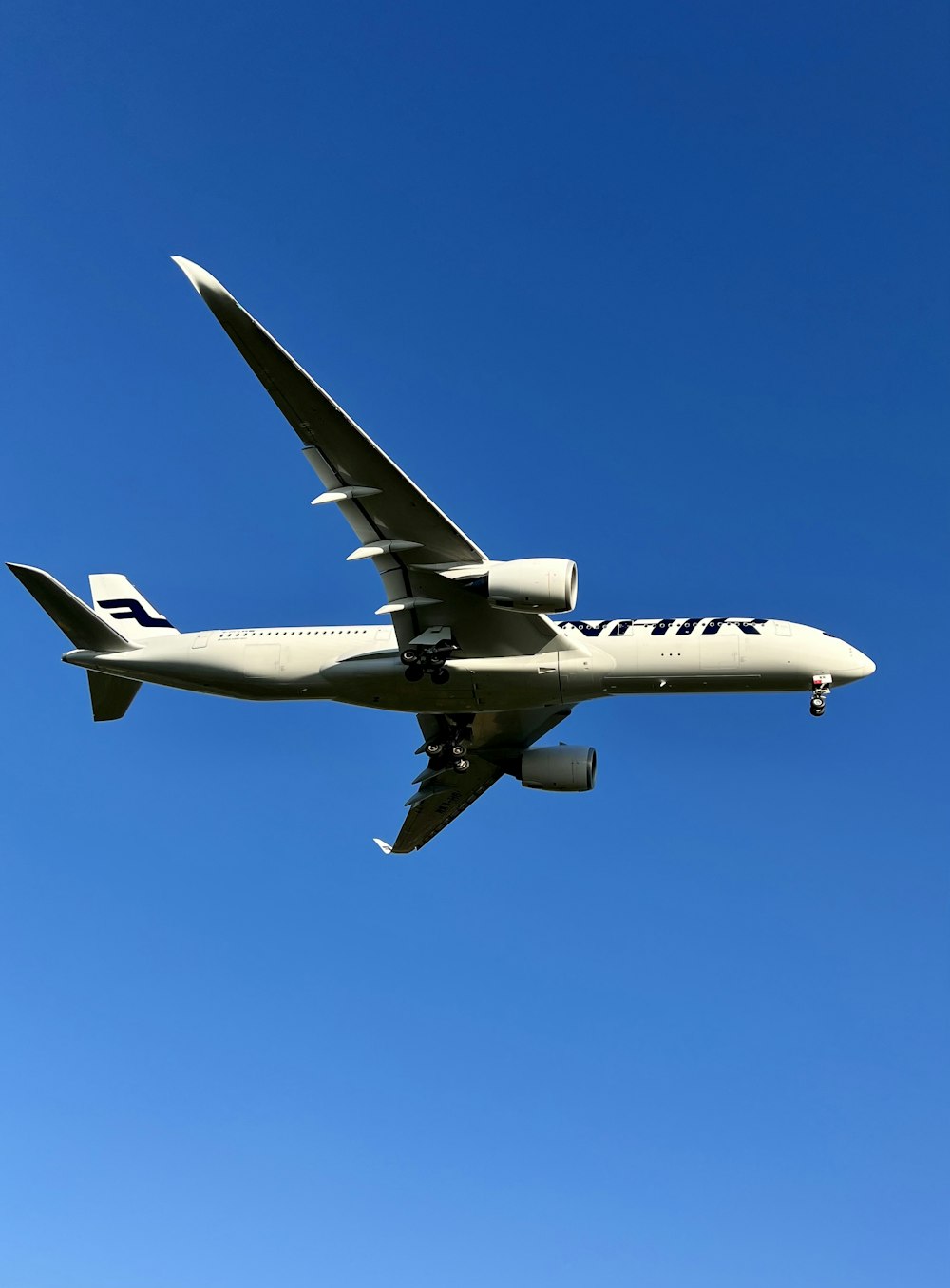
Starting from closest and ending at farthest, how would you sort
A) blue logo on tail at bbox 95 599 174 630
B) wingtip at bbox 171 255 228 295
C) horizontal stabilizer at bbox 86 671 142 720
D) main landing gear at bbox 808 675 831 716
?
1. wingtip at bbox 171 255 228 295
2. main landing gear at bbox 808 675 831 716
3. horizontal stabilizer at bbox 86 671 142 720
4. blue logo on tail at bbox 95 599 174 630

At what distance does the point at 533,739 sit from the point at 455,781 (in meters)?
3.16

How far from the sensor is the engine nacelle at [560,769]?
4544 cm

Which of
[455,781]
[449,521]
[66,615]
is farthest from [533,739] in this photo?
[66,615]

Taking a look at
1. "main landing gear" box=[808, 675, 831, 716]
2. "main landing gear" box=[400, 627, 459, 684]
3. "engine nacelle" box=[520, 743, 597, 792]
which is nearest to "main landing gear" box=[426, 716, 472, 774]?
"engine nacelle" box=[520, 743, 597, 792]

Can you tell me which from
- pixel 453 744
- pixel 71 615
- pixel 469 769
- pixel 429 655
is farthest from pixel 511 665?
pixel 71 615

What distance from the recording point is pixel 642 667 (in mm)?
38812

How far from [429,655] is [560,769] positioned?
8.46m

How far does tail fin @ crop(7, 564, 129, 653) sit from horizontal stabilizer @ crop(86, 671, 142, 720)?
2.23 meters

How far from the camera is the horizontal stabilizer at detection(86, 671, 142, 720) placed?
44469 mm

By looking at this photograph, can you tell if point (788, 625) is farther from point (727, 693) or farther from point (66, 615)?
point (66, 615)

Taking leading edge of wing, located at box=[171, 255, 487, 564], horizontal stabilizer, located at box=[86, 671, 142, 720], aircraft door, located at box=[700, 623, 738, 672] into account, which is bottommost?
horizontal stabilizer, located at box=[86, 671, 142, 720]

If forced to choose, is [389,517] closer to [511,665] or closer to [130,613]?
[511,665]

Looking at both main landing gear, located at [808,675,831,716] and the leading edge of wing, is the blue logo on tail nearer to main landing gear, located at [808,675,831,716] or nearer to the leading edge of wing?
the leading edge of wing

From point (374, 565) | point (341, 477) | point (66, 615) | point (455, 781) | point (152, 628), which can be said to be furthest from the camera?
point (455, 781)
